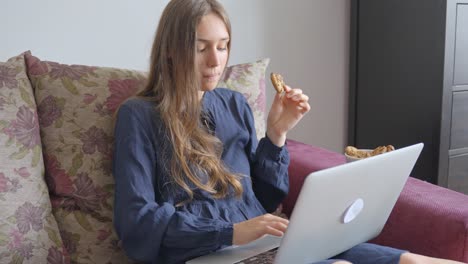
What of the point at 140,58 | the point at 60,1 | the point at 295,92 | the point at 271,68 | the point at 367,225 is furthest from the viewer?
the point at 271,68

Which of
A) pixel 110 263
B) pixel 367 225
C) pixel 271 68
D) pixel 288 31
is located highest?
pixel 288 31

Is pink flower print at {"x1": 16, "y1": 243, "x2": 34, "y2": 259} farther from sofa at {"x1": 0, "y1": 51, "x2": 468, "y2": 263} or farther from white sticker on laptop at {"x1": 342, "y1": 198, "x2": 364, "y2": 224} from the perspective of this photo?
white sticker on laptop at {"x1": 342, "y1": 198, "x2": 364, "y2": 224}

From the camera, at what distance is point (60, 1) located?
1533 mm

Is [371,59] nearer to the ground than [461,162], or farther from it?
farther from it

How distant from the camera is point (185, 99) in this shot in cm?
113

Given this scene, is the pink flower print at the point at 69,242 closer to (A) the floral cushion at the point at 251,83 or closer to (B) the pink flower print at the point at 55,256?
(B) the pink flower print at the point at 55,256

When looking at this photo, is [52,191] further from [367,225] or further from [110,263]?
[367,225]

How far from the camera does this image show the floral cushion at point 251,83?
139 cm

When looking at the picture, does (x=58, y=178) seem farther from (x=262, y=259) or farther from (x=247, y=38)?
(x=247, y=38)

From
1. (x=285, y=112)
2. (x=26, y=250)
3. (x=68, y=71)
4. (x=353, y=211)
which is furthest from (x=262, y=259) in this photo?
(x=68, y=71)

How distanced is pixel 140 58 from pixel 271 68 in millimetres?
518

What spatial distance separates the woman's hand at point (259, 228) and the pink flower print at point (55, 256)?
1.28 ft

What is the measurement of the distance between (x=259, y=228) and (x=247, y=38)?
1.08m

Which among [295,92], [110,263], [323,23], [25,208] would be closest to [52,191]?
[25,208]
